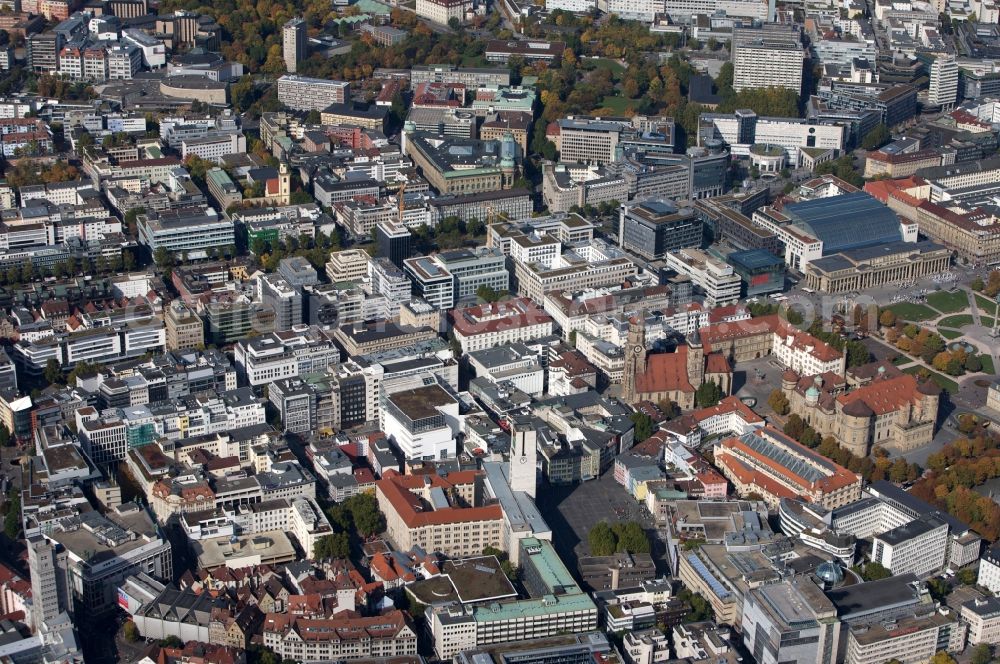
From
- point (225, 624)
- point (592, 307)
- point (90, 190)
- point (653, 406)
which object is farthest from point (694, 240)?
point (225, 624)

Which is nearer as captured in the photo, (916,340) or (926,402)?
(926,402)

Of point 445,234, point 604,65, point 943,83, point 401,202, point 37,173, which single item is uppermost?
point 943,83

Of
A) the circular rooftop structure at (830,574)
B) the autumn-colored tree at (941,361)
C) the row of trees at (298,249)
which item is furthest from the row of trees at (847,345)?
the row of trees at (298,249)

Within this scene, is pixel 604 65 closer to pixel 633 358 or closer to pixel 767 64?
pixel 767 64

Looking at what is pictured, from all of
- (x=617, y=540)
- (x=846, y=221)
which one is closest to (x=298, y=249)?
(x=846, y=221)

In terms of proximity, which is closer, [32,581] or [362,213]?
[32,581]

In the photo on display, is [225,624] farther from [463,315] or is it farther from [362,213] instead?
[362,213]
